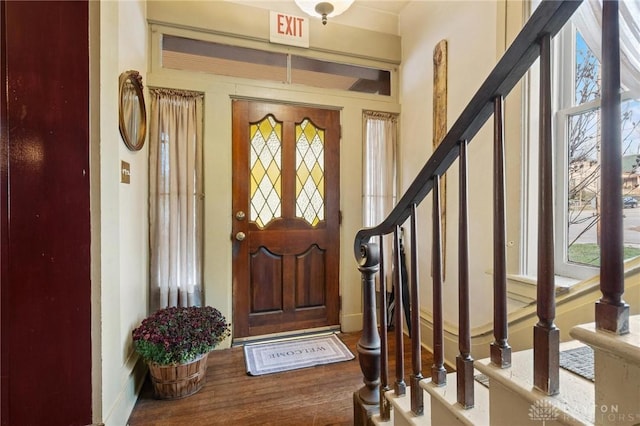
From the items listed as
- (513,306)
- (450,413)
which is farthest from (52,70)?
(513,306)

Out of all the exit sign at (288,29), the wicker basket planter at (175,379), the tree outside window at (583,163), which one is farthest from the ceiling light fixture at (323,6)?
the wicker basket planter at (175,379)

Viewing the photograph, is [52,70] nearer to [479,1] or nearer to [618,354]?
[618,354]

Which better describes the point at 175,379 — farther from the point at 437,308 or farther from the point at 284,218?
the point at 437,308

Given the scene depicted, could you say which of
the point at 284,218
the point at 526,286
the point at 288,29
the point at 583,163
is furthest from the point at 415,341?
the point at 288,29

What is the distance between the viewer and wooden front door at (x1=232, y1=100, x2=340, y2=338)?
257cm

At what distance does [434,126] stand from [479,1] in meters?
0.83

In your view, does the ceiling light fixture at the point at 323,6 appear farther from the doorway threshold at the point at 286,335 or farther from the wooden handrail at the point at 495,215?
the doorway threshold at the point at 286,335

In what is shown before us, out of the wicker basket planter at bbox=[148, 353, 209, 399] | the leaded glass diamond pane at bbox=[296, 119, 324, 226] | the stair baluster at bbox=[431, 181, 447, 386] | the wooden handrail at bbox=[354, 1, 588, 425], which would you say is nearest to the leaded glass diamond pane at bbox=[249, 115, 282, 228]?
the leaded glass diamond pane at bbox=[296, 119, 324, 226]

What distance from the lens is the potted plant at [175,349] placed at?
5.67 feet

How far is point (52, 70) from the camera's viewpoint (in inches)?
51.9

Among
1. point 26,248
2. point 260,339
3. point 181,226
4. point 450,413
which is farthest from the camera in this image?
point 260,339

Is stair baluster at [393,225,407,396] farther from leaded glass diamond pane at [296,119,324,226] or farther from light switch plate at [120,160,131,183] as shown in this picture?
leaded glass diamond pane at [296,119,324,226]

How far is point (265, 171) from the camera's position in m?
2.63

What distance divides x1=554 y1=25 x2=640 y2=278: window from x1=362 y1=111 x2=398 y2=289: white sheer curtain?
1347 millimetres
